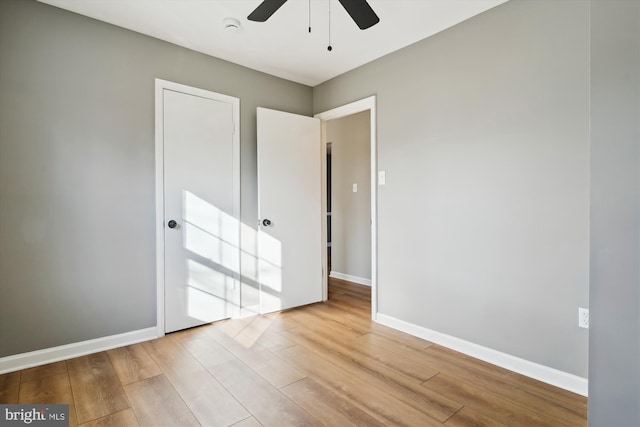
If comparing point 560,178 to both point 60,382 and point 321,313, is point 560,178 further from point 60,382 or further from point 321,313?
point 60,382

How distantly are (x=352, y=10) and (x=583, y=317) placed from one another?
218 cm

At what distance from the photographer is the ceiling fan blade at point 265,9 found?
1.61m

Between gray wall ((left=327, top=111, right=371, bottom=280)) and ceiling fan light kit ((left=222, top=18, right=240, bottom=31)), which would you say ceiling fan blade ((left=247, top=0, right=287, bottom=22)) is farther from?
gray wall ((left=327, top=111, right=371, bottom=280))

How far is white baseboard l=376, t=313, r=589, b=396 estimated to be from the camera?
6.41 feet

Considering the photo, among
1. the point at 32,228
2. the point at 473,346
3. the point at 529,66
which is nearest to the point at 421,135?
the point at 529,66

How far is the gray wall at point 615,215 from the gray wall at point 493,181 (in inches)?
41.9

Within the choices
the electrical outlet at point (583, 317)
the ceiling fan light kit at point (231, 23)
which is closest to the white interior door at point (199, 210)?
the ceiling fan light kit at point (231, 23)

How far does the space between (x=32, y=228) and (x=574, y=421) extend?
11.4 ft

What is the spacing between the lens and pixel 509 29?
2203mm

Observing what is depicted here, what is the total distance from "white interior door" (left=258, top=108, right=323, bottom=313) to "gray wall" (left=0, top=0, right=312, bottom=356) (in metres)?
1.01

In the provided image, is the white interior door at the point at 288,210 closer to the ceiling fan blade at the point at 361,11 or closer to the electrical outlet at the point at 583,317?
the ceiling fan blade at the point at 361,11
